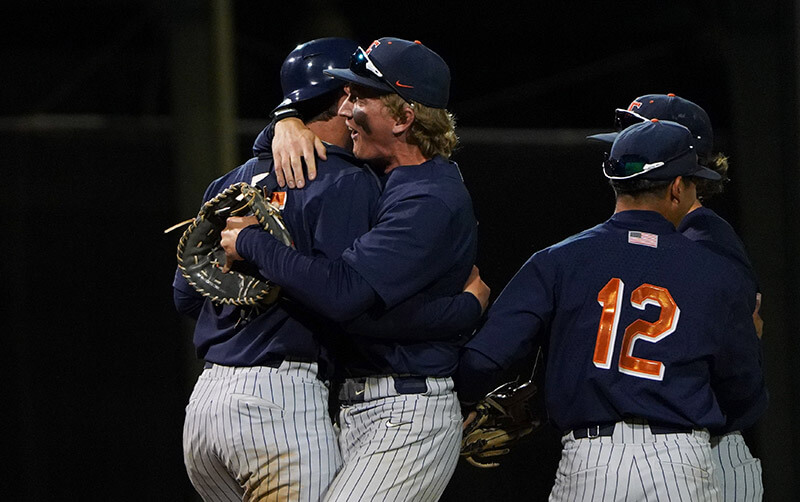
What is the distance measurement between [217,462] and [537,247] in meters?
2.23

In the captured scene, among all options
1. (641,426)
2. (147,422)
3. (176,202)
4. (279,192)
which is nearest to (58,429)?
(147,422)

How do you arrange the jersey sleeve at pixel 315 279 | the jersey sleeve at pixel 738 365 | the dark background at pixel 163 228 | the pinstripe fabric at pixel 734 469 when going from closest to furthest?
the jersey sleeve at pixel 315 279, the jersey sleeve at pixel 738 365, the pinstripe fabric at pixel 734 469, the dark background at pixel 163 228

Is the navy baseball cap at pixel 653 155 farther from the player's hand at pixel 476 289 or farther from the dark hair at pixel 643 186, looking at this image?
the player's hand at pixel 476 289

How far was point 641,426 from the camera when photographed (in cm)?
198

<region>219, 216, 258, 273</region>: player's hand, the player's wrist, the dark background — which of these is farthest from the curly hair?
the dark background

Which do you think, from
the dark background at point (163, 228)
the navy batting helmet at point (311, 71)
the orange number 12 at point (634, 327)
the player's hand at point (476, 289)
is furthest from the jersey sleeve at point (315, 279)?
the dark background at point (163, 228)

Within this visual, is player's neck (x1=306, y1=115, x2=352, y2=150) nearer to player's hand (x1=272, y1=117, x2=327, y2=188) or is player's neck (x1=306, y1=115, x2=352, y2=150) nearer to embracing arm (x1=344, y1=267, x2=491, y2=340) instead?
player's hand (x1=272, y1=117, x2=327, y2=188)

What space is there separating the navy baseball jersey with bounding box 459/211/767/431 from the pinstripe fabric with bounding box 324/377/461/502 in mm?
119

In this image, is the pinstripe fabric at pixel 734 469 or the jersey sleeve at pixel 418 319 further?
the pinstripe fabric at pixel 734 469

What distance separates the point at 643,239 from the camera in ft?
6.65

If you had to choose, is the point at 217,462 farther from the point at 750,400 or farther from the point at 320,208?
the point at 750,400

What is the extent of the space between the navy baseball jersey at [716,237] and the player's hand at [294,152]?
82 centimetres

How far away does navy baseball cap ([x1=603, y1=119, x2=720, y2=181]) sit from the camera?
2051 mm

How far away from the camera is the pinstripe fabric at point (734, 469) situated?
2.26 metres
